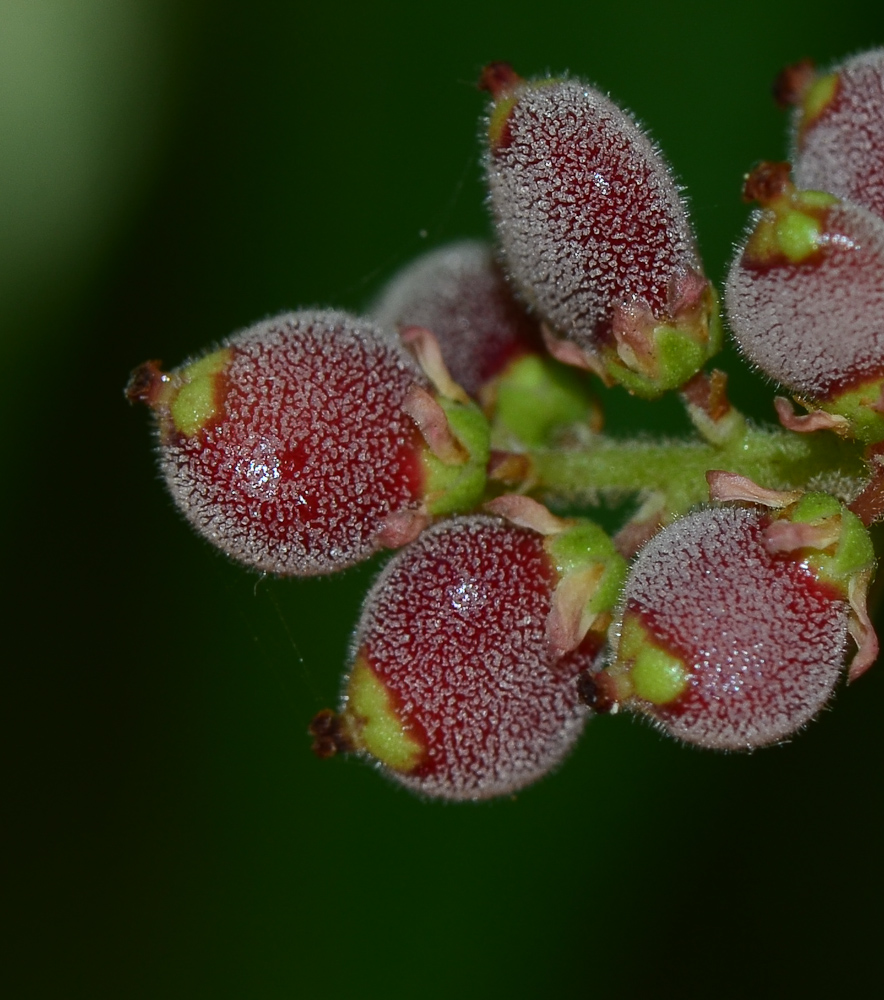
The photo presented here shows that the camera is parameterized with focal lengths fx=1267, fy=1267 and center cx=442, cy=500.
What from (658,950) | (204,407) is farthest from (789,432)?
(658,950)

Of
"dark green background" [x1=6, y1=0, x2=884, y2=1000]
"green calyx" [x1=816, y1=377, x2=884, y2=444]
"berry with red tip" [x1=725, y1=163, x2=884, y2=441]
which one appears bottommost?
"dark green background" [x1=6, y1=0, x2=884, y2=1000]

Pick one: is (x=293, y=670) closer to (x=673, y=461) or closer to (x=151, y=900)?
(x=151, y=900)

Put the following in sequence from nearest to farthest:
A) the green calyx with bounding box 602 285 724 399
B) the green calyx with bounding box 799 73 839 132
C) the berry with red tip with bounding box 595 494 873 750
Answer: the berry with red tip with bounding box 595 494 873 750 → the green calyx with bounding box 602 285 724 399 → the green calyx with bounding box 799 73 839 132

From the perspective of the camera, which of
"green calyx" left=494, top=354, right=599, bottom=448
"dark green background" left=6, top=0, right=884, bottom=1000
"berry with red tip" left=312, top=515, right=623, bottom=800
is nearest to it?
"berry with red tip" left=312, top=515, right=623, bottom=800

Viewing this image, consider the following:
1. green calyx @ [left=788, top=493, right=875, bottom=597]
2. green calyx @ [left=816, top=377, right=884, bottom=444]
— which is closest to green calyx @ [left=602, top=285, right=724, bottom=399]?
green calyx @ [left=816, top=377, right=884, bottom=444]

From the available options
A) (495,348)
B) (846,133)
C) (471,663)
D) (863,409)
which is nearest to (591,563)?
(471,663)

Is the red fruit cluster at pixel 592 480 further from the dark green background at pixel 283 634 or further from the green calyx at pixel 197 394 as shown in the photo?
the dark green background at pixel 283 634

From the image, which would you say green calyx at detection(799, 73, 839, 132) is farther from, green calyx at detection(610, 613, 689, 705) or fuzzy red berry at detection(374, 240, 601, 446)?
green calyx at detection(610, 613, 689, 705)
